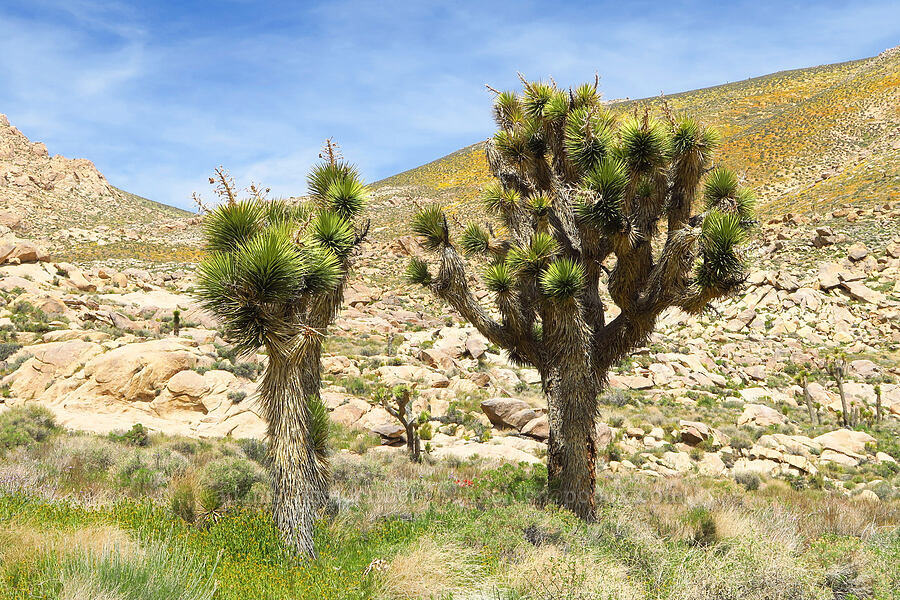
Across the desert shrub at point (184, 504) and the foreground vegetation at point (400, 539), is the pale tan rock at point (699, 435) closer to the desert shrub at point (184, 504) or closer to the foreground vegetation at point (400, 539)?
the foreground vegetation at point (400, 539)

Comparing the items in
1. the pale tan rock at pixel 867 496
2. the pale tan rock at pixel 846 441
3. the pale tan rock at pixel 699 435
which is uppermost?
the pale tan rock at pixel 699 435

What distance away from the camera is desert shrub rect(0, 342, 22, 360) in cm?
Answer: 1573

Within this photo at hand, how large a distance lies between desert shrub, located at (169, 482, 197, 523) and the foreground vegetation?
0.02m

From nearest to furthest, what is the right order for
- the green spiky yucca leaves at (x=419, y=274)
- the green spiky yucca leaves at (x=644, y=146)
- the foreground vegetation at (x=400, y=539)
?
the foreground vegetation at (x=400, y=539) < the green spiky yucca leaves at (x=644, y=146) < the green spiky yucca leaves at (x=419, y=274)

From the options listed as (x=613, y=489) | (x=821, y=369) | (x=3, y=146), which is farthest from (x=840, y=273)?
(x=3, y=146)

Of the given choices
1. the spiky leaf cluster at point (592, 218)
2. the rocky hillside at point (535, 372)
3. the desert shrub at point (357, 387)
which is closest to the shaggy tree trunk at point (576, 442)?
the spiky leaf cluster at point (592, 218)

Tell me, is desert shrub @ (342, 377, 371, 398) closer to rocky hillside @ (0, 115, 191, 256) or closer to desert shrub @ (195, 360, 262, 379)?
desert shrub @ (195, 360, 262, 379)

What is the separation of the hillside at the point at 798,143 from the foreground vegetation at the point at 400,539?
1046 inches

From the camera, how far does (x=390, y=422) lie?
51.5ft

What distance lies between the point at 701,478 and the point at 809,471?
322 centimetres

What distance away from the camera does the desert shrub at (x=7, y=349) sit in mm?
15734

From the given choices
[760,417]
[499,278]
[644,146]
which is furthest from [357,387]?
[760,417]

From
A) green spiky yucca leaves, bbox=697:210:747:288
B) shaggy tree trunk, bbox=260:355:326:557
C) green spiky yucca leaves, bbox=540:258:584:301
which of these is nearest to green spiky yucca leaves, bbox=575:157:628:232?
green spiky yucca leaves, bbox=540:258:584:301

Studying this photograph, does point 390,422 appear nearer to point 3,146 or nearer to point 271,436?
point 271,436
